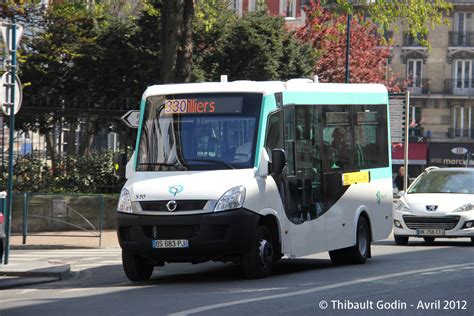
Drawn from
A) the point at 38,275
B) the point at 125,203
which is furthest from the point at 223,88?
the point at 38,275

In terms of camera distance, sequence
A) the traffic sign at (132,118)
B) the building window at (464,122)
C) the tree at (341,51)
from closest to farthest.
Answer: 1. the traffic sign at (132,118)
2. the tree at (341,51)
3. the building window at (464,122)

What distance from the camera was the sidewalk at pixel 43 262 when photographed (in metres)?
17.7

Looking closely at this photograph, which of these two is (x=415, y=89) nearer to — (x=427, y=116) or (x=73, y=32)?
(x=427, y=116)

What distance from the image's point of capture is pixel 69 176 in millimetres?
29234

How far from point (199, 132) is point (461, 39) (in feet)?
211

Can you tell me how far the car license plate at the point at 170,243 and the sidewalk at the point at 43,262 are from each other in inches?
101

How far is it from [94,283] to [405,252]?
282 inches

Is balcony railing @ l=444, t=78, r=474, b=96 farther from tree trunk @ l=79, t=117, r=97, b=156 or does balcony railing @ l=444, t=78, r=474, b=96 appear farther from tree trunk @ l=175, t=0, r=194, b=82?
tree trunk @ l=175, t=0, r=194, b=82

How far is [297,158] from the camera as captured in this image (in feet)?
56.1

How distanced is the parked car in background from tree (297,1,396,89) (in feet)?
84.4

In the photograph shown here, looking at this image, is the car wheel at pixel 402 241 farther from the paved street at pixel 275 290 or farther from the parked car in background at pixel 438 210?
the paved street at pixel 275 290

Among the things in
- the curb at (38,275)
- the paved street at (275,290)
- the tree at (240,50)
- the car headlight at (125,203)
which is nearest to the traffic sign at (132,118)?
the paved street at (275,290)

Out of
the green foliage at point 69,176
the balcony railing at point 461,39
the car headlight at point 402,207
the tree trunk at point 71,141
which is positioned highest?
the balcony railing at point 461,39

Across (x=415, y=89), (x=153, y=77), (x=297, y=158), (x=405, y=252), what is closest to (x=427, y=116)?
(x=415, y=89)
